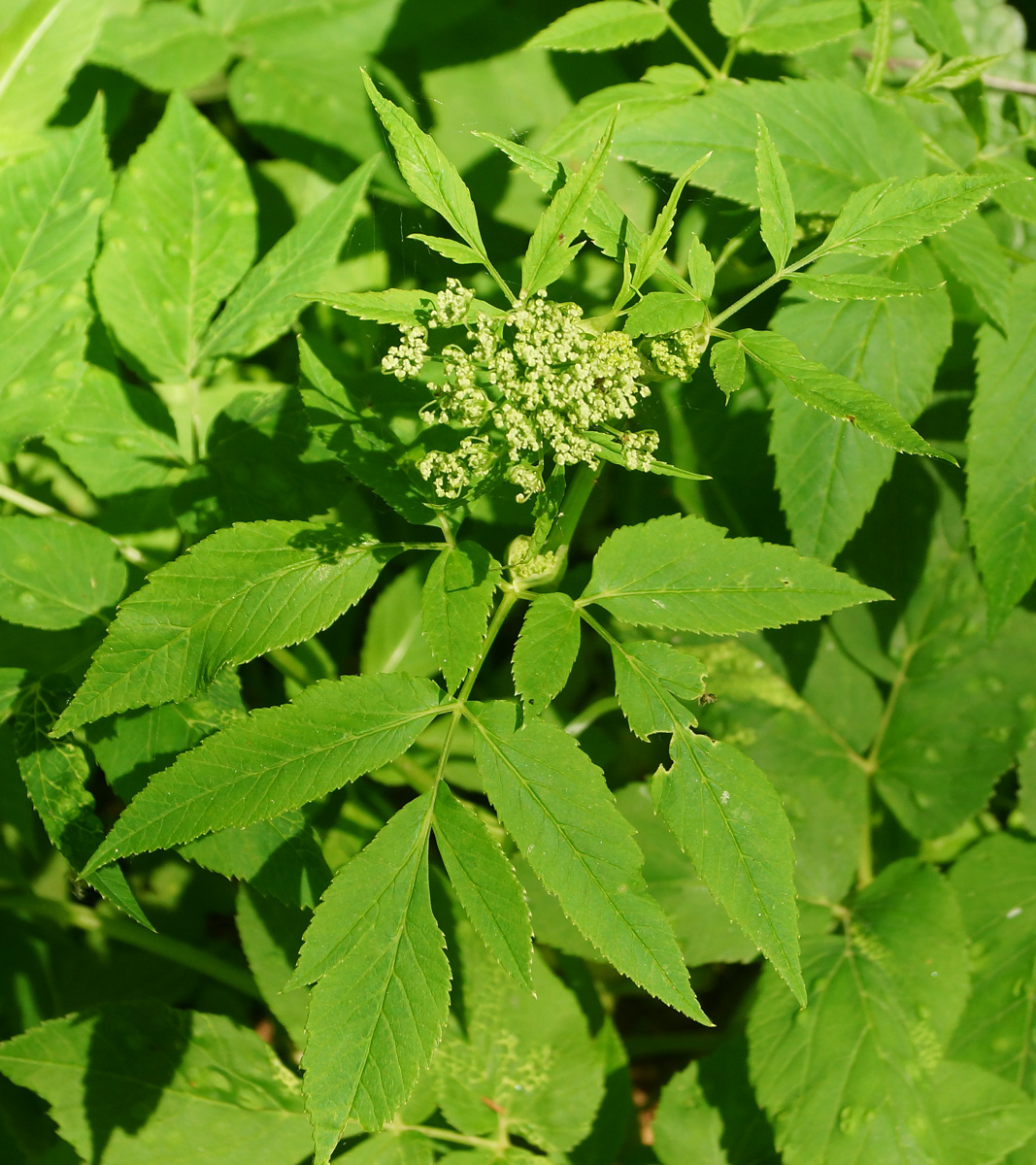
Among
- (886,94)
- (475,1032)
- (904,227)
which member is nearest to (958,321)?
(886,94)

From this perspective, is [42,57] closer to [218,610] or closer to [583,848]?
[218,610]

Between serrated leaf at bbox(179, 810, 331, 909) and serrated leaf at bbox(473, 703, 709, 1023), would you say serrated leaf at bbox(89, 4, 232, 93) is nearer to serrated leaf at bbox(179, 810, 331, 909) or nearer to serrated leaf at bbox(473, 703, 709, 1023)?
serrated leaf at bbox(179, 810, 331, 909)

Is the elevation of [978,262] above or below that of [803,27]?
below

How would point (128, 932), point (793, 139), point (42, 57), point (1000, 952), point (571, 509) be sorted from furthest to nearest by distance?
point (42, 57), point (128, 932), point (1000, 952), point (793, 139), point (571, 509)

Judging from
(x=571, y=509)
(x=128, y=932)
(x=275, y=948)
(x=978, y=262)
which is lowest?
(x=128, y=932)

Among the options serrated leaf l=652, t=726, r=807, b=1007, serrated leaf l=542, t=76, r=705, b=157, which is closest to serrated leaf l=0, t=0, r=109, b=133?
serrated leaf l=542, t=76, r=705, b=157

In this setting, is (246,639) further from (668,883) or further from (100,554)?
(668,883)

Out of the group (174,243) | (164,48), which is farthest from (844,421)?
(164,48)
